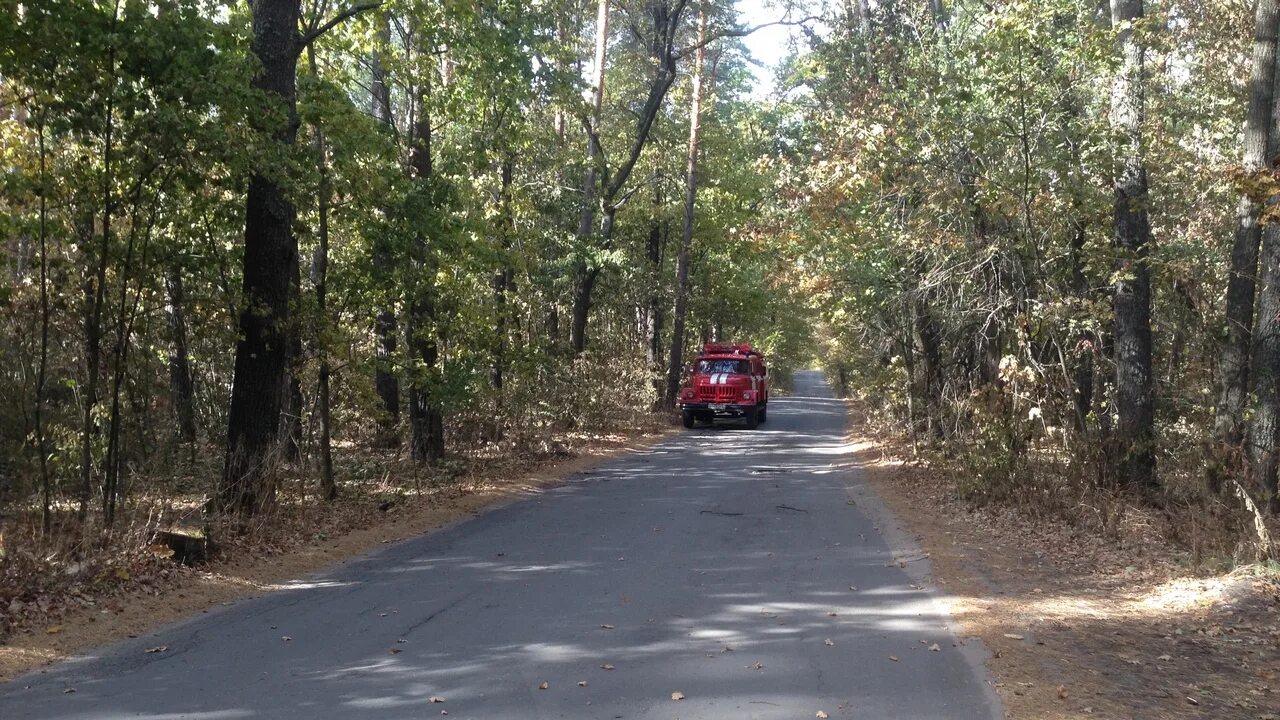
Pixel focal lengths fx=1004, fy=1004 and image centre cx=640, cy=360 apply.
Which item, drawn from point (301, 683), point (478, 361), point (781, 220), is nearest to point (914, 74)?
point (781, 220)

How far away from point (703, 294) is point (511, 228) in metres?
22.5

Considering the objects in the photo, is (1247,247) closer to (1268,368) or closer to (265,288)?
(1268,368)

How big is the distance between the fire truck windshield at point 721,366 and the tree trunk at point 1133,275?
18.2m

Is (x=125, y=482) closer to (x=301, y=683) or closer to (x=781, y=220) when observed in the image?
(x=301, y=683)

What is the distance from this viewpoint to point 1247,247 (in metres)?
12.3

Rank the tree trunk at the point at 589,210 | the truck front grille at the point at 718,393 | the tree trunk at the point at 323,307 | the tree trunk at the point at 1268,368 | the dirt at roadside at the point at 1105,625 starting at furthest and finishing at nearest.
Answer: the truck front grille at the point at 718,393 → the tree trunk at the point at 589,210 → the tree trunk at the point at 323,307 → the tree trunk at the point at 1268,368 → the dirt at roadside at the point at 1105,625

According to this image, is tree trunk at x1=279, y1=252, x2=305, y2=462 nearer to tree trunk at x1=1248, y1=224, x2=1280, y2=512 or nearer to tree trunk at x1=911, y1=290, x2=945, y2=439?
tree trunk at x1=911, y1=290, x2=945, y2=439

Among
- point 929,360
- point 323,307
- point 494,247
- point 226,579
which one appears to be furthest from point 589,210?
point 226,579

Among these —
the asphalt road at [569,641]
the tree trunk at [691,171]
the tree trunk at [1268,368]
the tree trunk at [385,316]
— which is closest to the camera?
the asphalt road at [569,641]

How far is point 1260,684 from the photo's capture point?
6.30 metres

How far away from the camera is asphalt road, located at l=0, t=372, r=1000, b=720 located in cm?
575

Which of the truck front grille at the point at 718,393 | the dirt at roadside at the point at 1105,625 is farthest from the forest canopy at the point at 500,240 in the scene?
the truck front grille at the point at 718,393

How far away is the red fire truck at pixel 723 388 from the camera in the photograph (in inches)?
1219

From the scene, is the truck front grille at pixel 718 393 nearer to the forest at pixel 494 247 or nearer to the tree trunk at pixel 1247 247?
the forest at pixel 494 247
